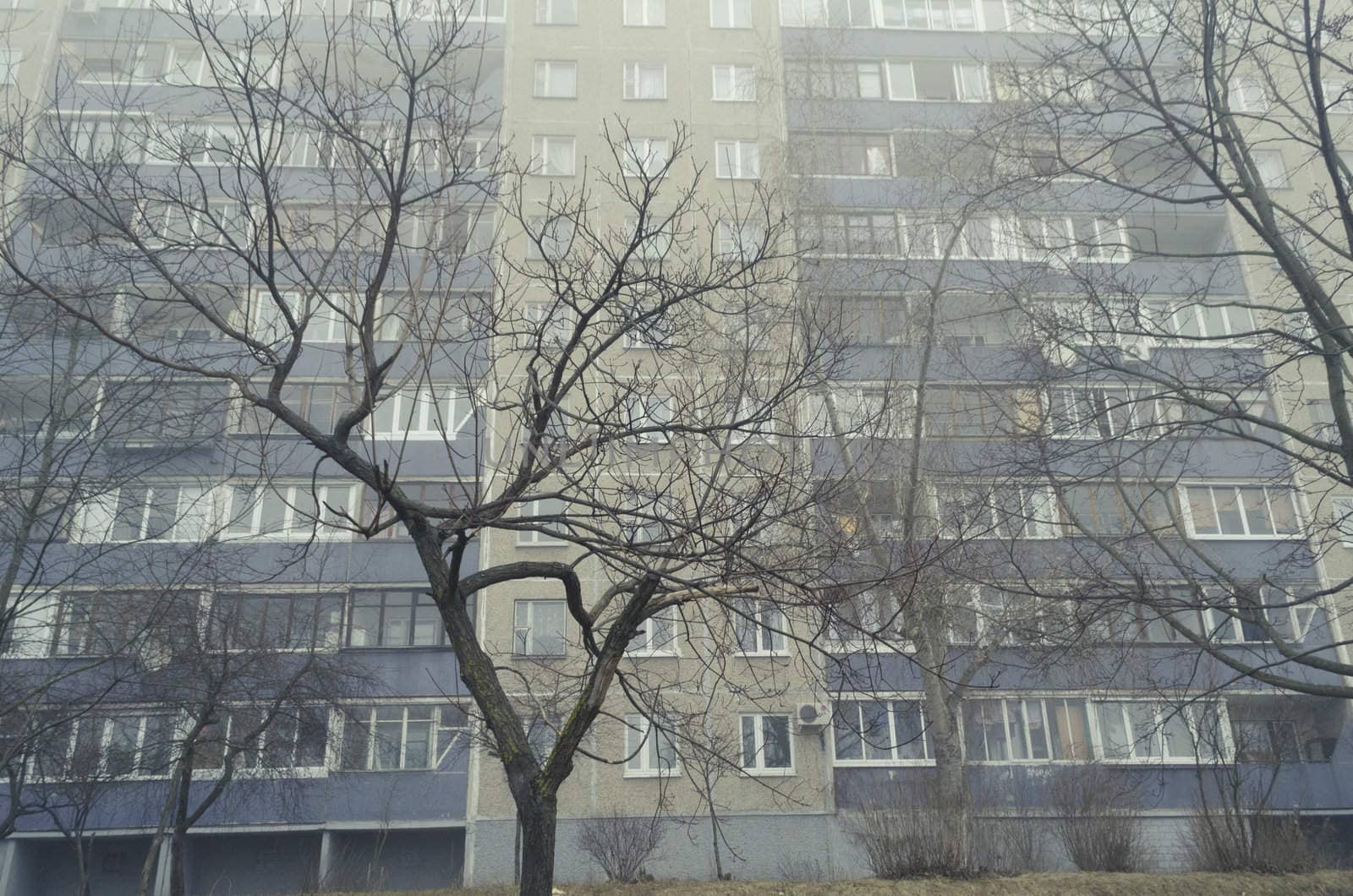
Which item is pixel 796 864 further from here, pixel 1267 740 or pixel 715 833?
pixel 1267 740

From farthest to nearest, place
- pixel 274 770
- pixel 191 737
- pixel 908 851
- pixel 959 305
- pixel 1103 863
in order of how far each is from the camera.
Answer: pixel 959 305 < pixel 274 770 < pixel 191 737 < pixel 1103 863 < pixel 908 851

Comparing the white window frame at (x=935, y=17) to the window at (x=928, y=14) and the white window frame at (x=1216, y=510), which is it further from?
the white window frame at (x=1216, y=510)

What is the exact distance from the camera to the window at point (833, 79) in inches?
1164

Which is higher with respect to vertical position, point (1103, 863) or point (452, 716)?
point (452, 716)

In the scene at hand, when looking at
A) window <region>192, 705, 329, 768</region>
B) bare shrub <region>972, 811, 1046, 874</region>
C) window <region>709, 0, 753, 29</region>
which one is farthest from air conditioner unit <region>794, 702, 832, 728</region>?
window <region>709, 0, 753, 29</region>

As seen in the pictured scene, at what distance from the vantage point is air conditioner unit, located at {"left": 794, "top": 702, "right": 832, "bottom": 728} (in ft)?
83.0

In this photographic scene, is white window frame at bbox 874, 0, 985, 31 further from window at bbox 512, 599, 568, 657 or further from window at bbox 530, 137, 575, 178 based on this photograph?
window at bbox 512, 599, 568, 657

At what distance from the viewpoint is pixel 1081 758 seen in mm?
25062

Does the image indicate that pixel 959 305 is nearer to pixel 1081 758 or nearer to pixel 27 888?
pixel 1081 758

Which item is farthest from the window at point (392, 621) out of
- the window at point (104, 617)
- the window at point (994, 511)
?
the window at point (994, 511)

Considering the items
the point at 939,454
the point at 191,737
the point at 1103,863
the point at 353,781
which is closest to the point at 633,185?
the point at 939,454

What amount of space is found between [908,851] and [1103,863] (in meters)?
3.90

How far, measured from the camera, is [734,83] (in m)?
34.0

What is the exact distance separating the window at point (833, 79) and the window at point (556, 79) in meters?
7.14
